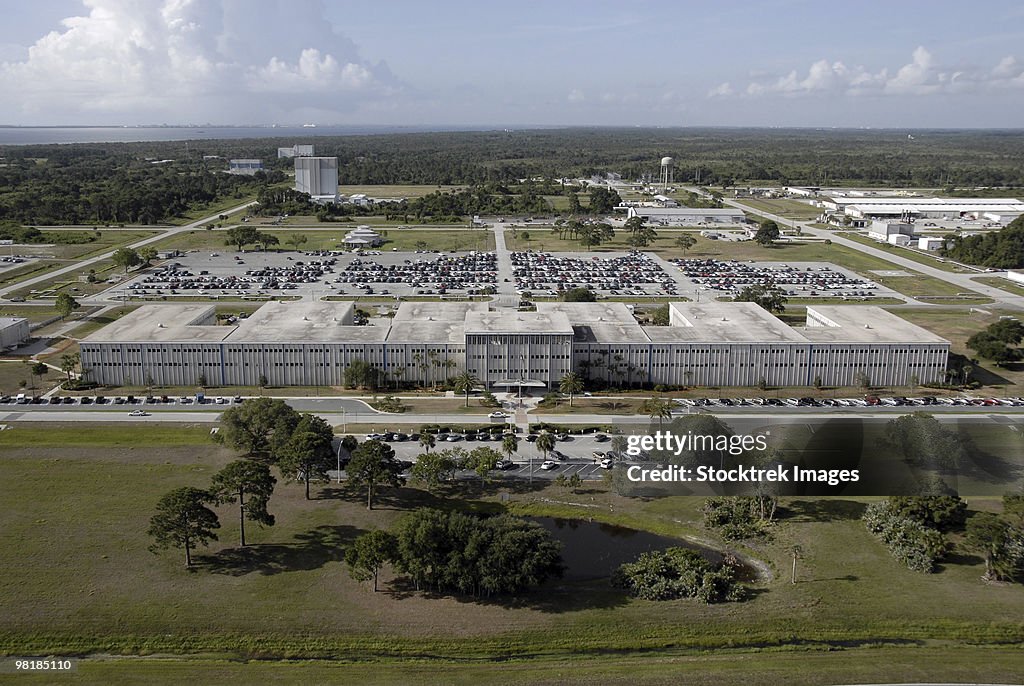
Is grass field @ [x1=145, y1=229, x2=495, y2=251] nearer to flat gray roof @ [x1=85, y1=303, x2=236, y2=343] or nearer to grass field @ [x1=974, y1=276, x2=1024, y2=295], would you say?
flat gray roof @ [x1=85, y1=303, x2=236, y2=343]

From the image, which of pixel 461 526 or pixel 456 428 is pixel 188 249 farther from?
pixel 461 526

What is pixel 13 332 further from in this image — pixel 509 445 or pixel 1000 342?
pixel 1000 342

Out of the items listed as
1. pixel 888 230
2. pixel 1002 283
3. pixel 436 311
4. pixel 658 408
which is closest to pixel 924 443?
pixel 658 408

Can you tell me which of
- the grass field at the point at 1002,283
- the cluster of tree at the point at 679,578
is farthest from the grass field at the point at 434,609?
the grass field at the point at 1002,283

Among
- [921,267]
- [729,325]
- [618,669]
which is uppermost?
[921,267]

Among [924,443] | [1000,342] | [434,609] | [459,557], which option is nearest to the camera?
[434,609]
